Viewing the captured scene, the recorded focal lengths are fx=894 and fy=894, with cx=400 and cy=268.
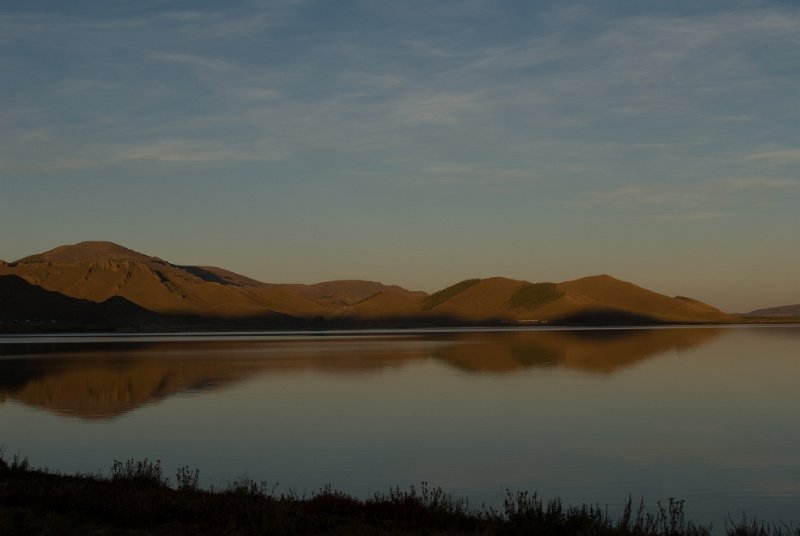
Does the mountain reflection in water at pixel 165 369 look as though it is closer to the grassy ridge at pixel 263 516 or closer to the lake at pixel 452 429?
the lake at pixel 452 429

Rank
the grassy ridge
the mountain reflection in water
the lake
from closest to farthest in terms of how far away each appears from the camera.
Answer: the grassy ridge → the lake → the mountain reflection in water

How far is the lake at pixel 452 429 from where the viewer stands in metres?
18.7

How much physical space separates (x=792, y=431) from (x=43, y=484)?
20.7 meters

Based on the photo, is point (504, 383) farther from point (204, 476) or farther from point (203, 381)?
point (204, 476)

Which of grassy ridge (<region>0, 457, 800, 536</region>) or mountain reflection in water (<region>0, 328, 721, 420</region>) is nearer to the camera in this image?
grassy ridge (<region>0, 457, 800, 536</region>)

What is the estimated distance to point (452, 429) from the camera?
27.1 m

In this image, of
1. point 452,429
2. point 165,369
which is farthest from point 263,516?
point 165,369

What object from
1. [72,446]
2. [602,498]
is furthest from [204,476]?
[602,498]

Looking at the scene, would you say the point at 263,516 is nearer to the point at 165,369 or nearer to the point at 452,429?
the point at 452,429

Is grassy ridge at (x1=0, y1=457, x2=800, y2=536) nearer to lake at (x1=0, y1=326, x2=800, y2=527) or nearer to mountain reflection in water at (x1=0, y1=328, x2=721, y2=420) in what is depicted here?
lake at (x1=0, y1=326, x2=800, y2=527)

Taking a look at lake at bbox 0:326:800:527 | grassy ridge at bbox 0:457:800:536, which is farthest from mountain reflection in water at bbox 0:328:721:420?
grassy ridge at bbox 0:457:800:536

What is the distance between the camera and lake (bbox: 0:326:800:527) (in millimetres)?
18688

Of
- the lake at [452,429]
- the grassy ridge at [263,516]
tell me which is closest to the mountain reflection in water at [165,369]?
the lake at [452,429]

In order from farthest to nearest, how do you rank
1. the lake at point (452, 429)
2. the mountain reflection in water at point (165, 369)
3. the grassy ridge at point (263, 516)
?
1. the mountain reflection in water at point (165, 369)
2. the lake at point (452, 429)
3. the grassy ridge at point (263, 516)
